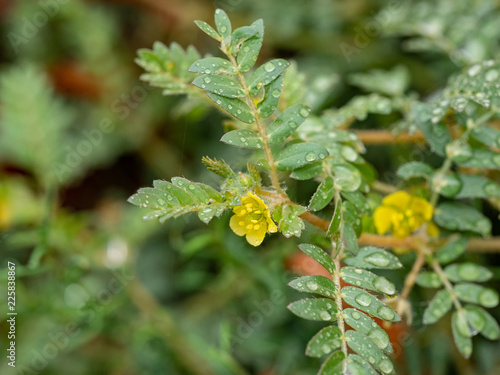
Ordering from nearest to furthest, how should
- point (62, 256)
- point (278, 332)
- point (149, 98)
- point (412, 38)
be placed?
1. point (278, 332)
2. point (62, 256)
3. point (412, 38)
4. point (149, 98)

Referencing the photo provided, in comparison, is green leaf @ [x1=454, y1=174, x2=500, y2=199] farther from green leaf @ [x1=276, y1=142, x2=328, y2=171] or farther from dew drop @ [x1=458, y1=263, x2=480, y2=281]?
green leaf @ [x1=276, y1=142, x2=328, y2=171]

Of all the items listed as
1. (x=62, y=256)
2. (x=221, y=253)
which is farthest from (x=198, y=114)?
(x=62, y=256)

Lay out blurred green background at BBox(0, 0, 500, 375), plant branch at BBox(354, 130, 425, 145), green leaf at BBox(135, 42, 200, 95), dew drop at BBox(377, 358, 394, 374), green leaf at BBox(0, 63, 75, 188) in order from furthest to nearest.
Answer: green leaf at BBox(0, 63, 75, 188) → blurred green background at BBox(0, 0, 500, 375) → plant branch at BBox(354, 130, 425, 145) → green leaf at BBox(135, 42, 200, 95) → dew drop at BBox(377, 358, 394, 374)

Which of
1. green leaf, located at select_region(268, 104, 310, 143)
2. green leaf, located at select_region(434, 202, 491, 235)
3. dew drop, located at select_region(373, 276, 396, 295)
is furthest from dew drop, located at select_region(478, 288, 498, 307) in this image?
green leaf, located at select_region(268, 104, 310, 143)

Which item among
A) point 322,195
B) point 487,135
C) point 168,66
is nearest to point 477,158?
point 487,135

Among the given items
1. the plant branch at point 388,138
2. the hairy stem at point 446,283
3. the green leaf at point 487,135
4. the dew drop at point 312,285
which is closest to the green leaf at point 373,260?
the dew drop at point 312,285

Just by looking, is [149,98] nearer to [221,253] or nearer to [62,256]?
[62,256]

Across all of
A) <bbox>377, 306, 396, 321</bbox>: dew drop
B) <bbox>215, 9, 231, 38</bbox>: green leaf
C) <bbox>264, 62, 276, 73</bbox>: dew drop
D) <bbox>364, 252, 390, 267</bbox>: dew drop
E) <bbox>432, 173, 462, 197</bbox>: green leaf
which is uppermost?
<bbox>215, 9, 231, 38</bbox>: green leaf

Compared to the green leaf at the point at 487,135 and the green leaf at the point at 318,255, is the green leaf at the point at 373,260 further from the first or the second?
the green leaf at the point at 487,135
